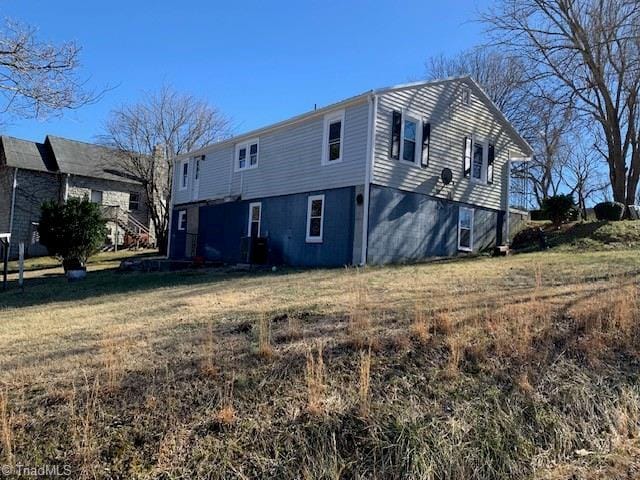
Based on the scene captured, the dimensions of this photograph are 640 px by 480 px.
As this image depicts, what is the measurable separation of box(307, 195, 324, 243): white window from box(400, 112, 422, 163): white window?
9.35ft

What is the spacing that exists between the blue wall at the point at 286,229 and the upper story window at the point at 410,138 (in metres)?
1.95

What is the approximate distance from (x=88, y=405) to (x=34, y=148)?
3267 cm

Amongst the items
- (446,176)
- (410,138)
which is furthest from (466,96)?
(410,138)

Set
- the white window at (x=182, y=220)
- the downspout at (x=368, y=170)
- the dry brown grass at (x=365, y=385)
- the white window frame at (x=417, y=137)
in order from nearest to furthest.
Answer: the dry brown grass at (x=365, y=385), the downspout at (x=368, y=170), the white window frame at (x=417, y=137), the white window at (x=182, y=220)

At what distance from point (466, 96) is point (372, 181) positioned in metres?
5.81

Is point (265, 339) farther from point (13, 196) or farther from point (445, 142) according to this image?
point (13, 196)

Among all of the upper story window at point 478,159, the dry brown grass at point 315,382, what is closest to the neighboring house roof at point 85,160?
the upper story window at point 478,159

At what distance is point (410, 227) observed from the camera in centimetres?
1502

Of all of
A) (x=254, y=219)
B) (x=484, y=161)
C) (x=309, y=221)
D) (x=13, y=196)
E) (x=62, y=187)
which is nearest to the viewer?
(x=309, y=221)

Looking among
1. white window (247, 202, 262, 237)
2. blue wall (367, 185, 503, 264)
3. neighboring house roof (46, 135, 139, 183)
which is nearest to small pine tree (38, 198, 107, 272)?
white window (247, 202, 262, 237)

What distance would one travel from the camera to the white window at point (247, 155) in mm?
18209

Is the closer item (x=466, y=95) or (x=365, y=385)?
(x=365, y=385)

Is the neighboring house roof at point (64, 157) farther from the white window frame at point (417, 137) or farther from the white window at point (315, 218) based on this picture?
the white window frame at point (417, 137)

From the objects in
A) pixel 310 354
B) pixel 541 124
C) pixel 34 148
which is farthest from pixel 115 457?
pixel 34 148
